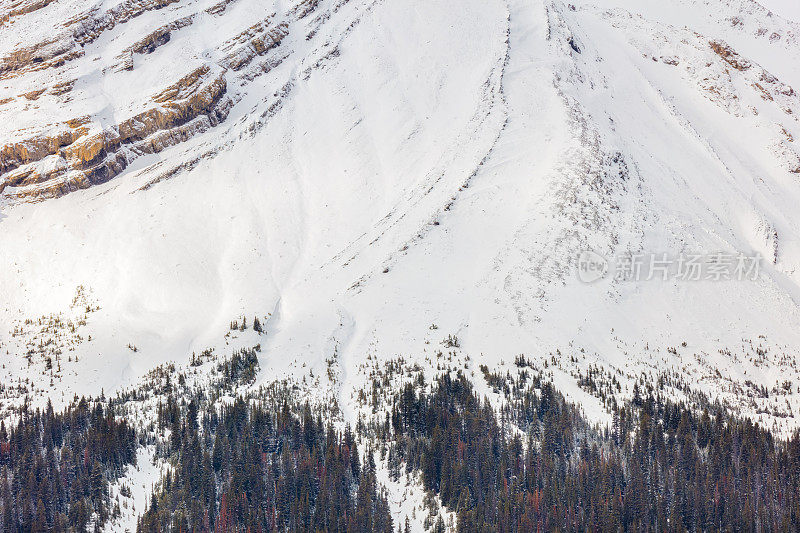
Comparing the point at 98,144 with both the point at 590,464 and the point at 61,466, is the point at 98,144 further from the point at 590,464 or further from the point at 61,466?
the point at 590,464

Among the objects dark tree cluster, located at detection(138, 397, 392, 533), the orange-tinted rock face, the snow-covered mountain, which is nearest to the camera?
dark tree cluster, located at detection(138, 397, 392, 533)

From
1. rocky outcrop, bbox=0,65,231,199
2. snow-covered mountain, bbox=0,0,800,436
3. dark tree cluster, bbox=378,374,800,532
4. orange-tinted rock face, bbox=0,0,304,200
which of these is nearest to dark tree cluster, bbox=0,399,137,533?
snow-covered mountain, bbox=0,0,800,436

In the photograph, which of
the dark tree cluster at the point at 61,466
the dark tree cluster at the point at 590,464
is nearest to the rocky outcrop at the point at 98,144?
the dark tree cluster at the point at 61,466

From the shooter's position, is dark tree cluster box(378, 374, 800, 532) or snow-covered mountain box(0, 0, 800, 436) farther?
snow-covered mountain box(0, 0, 800, 436)

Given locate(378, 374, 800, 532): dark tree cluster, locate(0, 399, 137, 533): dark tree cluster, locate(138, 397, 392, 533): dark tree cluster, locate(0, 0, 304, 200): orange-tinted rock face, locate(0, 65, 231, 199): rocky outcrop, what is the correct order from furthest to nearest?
1. locate(0, 0, 304, 200): orange-tinted rock face
2. locate(0, 65, 231, 199): rocky outcrop
3. locate(138, 397, 392, 533): dark tree cluster
4. locate(378, 374, 800, 532): dark tree cluster
5. locate(0, 399, 137, 533): dark tree cluster

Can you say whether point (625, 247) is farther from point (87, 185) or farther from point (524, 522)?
point (87, 185)

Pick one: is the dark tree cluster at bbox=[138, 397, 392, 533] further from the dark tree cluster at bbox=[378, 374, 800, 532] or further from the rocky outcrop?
the rocky outcrop
